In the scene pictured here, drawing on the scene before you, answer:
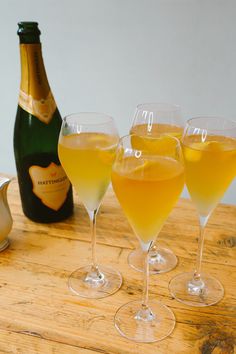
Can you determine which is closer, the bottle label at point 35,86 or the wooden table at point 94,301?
the wooden table at point 94,301

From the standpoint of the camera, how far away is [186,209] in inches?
35.4

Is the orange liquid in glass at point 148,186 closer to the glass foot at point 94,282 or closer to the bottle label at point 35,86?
the glass foot at point 94,282

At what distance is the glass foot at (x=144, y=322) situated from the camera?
1.80 feet

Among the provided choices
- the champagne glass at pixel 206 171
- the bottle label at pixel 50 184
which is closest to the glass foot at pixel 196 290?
the champagne glass at pixel 206 171

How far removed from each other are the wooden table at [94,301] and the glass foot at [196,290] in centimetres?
1

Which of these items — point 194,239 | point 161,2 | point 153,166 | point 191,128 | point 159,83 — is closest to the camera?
point 153,166

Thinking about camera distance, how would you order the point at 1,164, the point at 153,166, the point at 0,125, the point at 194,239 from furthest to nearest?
1. the point at 1,164
2. the point at 0,125
3. the point at 194,239
4. the point at 153,166

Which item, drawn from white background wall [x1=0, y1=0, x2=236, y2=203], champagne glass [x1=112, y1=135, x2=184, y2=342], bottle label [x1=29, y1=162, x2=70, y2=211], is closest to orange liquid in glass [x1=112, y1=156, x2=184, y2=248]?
champagne glass [x1=112, y1=135, x2=184, y2=342]

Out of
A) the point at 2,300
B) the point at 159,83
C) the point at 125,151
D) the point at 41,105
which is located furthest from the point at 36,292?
the point at 159,83

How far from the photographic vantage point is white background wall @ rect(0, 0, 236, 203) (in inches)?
59.1

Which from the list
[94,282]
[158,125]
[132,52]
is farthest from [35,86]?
[132,52]

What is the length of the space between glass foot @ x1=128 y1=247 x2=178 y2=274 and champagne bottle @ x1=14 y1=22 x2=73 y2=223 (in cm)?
22

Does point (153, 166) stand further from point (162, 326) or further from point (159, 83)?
point (159, 83)

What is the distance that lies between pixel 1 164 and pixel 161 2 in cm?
123
